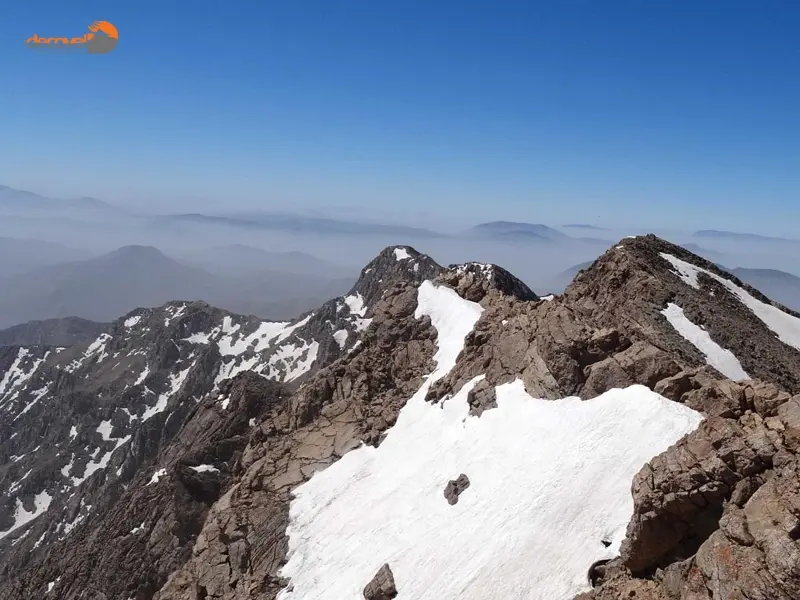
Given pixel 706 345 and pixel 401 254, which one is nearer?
pixel 706 345

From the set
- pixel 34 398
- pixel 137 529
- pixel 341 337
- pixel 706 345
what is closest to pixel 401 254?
pixel 341 337

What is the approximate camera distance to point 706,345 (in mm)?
39781

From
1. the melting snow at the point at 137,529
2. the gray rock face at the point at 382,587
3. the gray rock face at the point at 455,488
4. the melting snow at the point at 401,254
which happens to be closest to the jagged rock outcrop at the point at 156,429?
the melting snow at the point at 137,529

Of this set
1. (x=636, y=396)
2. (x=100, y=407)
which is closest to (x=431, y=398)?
(x=636, y=396)

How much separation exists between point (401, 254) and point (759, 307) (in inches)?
4016

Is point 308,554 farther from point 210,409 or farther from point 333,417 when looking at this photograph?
point 210,409

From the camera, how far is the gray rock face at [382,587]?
26375 mm

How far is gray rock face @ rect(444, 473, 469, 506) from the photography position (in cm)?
3016

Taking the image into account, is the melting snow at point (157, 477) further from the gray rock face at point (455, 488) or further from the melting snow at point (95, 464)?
the melting snow at point (95, 464)

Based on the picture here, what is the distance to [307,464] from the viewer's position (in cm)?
4144

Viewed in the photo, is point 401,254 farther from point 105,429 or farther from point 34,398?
point 34,398

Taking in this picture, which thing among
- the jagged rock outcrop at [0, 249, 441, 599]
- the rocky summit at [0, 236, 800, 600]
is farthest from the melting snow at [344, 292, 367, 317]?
the rocky summit at [0, 236, 800, 600]

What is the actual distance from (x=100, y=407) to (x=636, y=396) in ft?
583

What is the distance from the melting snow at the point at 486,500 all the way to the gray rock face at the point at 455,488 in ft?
1.31
